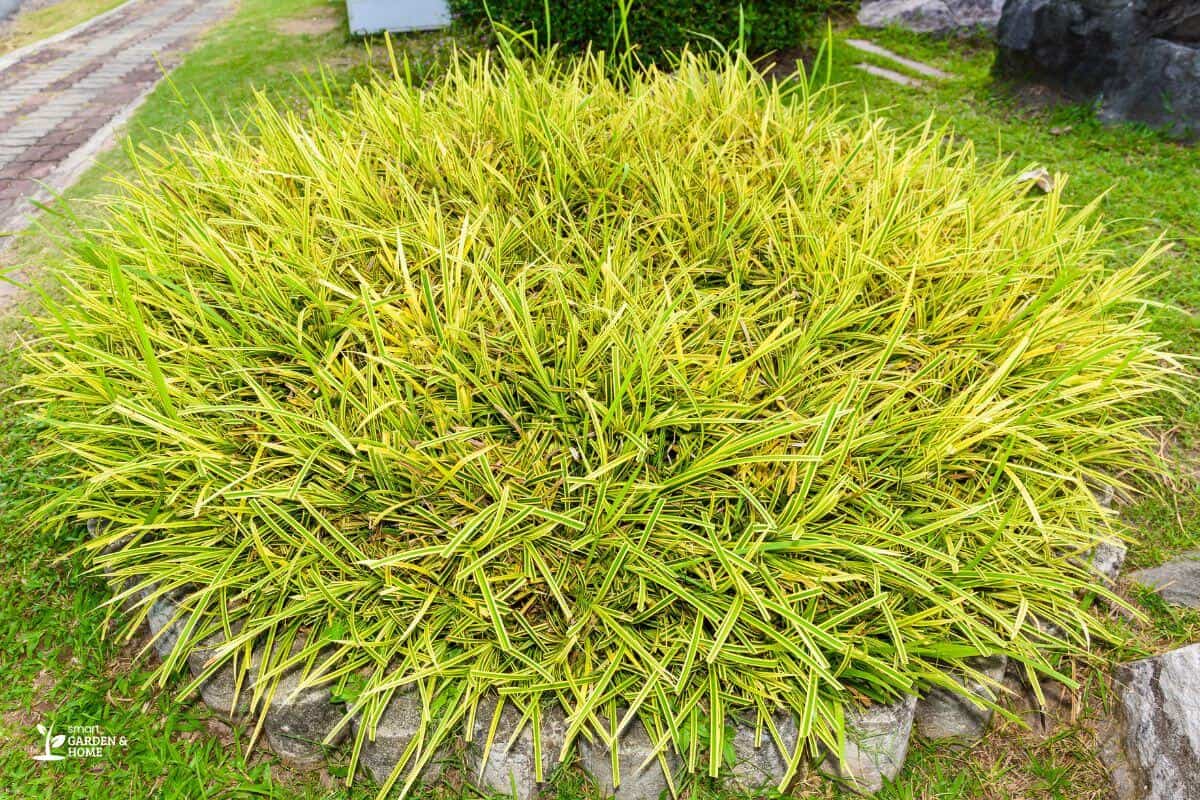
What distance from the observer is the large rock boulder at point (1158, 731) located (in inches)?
66.7

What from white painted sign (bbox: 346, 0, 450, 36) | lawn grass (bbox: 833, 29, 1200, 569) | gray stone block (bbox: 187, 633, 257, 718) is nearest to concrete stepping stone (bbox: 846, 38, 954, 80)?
lawn grass (bbox: 833, 29, 1200, 569)

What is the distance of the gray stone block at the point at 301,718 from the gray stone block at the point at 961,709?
1.49m

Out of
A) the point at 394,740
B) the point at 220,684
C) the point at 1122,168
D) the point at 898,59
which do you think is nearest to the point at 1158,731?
the point at 394,740

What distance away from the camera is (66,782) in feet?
6.34

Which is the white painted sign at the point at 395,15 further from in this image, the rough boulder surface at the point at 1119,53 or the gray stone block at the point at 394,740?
the gray stone block at the point at 394,740

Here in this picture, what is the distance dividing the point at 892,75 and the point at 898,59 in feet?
1.70

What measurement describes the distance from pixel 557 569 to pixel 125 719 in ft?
4.20

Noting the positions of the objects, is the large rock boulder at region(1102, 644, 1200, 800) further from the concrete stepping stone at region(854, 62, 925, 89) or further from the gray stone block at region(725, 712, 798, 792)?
the concrete stepping stone at region(854, 62, 925, 89)

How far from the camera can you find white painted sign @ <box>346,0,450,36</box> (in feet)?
23.8

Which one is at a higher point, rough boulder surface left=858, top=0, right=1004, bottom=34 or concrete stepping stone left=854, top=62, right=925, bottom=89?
rough boulder surface left=858, top=0, right=1004, bottom=34

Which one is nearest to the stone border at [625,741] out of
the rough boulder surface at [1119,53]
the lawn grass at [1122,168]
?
the lawn grass at [1122,168]

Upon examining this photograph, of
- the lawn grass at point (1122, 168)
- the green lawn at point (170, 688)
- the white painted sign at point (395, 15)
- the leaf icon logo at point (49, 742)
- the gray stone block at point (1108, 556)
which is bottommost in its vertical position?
the leaf icon logo at point (49, 742)

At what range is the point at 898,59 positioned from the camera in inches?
245

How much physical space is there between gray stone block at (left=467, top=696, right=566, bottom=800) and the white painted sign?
6989 millimetres
